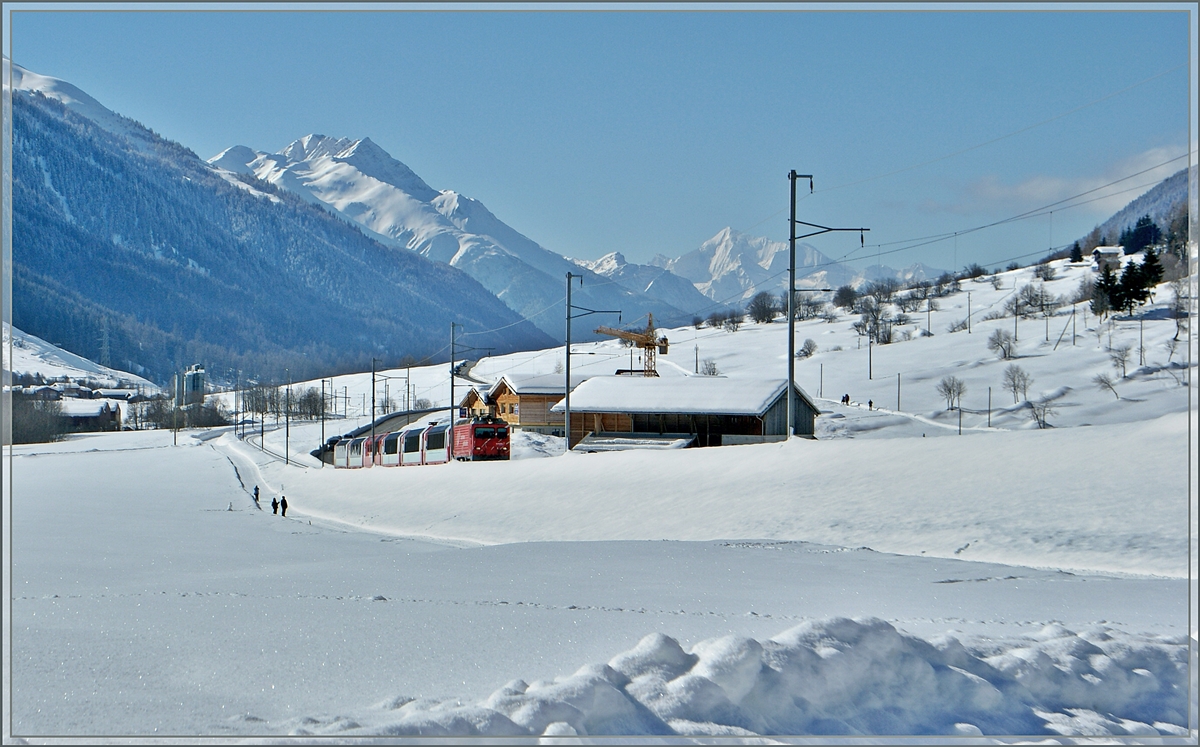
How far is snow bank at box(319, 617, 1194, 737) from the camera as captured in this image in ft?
11.8

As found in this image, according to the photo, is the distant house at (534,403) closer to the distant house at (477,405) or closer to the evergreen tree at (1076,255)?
the distant house at (477,405)

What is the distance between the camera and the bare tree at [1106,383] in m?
63.9

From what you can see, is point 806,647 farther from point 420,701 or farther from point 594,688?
point 420,701

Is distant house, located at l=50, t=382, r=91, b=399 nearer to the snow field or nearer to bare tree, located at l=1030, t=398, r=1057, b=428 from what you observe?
the snow field

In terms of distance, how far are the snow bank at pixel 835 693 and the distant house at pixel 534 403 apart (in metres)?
53.2

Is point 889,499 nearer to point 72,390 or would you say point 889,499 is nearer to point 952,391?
point 952,391

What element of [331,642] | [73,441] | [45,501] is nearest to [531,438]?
[45,501]

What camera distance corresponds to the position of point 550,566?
9.84 metres

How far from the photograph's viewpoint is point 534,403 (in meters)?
59.9

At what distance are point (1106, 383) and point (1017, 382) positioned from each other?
7.18 m

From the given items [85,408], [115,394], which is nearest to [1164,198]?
[85,408]

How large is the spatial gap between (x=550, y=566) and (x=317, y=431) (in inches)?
3383

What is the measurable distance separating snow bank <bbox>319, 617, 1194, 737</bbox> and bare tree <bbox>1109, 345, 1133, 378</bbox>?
7318 cm

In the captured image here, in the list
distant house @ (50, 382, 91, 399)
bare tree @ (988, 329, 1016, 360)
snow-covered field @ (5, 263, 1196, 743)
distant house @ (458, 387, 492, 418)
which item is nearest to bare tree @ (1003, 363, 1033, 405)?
bare tree @ (988, 329, 1016, 360)
